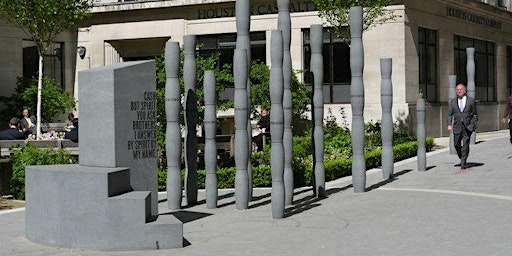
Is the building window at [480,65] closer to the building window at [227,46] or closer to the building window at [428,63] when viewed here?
the building window at [428,63]

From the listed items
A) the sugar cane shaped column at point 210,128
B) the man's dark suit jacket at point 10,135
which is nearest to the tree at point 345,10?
the man's dark suit jacket at point 10,135

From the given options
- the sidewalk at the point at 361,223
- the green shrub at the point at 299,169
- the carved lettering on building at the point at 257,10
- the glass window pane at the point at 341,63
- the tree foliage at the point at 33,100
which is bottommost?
the sidewalk at the point at 361,223

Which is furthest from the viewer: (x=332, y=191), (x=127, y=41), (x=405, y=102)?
(x=127, y=41)

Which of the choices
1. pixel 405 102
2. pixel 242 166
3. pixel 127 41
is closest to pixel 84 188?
pixel 242 166

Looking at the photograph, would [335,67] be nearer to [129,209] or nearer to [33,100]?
[33,100]

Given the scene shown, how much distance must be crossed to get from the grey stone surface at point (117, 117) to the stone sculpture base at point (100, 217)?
843 millimetres

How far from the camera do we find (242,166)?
44.1 ft

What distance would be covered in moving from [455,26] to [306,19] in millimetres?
7741

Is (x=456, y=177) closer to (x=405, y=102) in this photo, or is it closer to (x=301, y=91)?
(x=301, y=91)

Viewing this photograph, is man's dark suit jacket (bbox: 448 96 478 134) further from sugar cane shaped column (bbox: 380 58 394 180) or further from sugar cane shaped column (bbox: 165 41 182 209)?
sugar cane shaped column (bbox: 165 41 182 209)

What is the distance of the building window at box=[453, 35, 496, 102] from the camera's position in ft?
121

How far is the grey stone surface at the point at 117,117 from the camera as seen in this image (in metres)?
11.2

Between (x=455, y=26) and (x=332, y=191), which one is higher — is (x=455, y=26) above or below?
above

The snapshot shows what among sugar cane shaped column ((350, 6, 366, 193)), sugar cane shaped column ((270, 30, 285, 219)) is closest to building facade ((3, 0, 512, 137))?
sugar cane shaped column ((350, 6, 366, 193))
